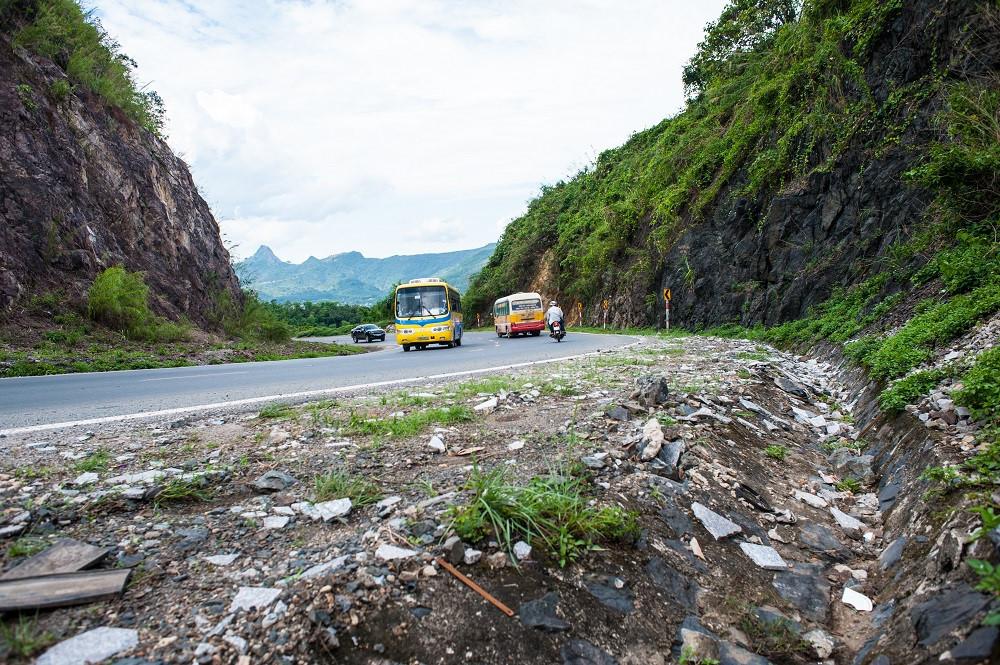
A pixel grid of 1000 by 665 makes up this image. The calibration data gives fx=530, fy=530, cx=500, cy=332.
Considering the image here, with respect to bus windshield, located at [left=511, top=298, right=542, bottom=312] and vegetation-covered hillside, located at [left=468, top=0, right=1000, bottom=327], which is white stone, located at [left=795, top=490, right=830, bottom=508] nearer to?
vegetation-covered hillside, located at [left=468, top=0, right=1000, bottom=327]

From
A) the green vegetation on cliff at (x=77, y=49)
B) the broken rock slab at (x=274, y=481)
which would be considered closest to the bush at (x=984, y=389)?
the broken rock slab at (x=274, y=481)

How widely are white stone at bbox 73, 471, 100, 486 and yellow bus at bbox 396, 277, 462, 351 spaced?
670 inches

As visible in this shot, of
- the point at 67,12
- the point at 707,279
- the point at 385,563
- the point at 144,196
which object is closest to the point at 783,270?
the point at 707,279

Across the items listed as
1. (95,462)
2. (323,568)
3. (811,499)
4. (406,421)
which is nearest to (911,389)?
(811,499)

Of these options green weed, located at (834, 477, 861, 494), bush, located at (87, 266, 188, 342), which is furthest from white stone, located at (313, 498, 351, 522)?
bush, located at (87, 266, 188, 342)

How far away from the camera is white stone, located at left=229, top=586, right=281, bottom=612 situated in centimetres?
212

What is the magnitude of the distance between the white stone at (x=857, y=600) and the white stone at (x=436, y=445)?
2.64 metres

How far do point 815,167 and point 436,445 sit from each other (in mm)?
17453

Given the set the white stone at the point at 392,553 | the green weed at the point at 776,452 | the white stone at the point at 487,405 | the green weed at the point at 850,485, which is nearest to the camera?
the white stone at the point at 392,553

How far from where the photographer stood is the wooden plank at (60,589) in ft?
6.54

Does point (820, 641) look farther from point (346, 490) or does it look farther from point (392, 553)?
point (346, 490)

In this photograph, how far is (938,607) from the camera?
6.97 ft

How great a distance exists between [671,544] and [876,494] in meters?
2.26

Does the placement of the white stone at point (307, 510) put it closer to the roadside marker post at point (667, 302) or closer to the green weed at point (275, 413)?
the green weed at point (275, 413)
